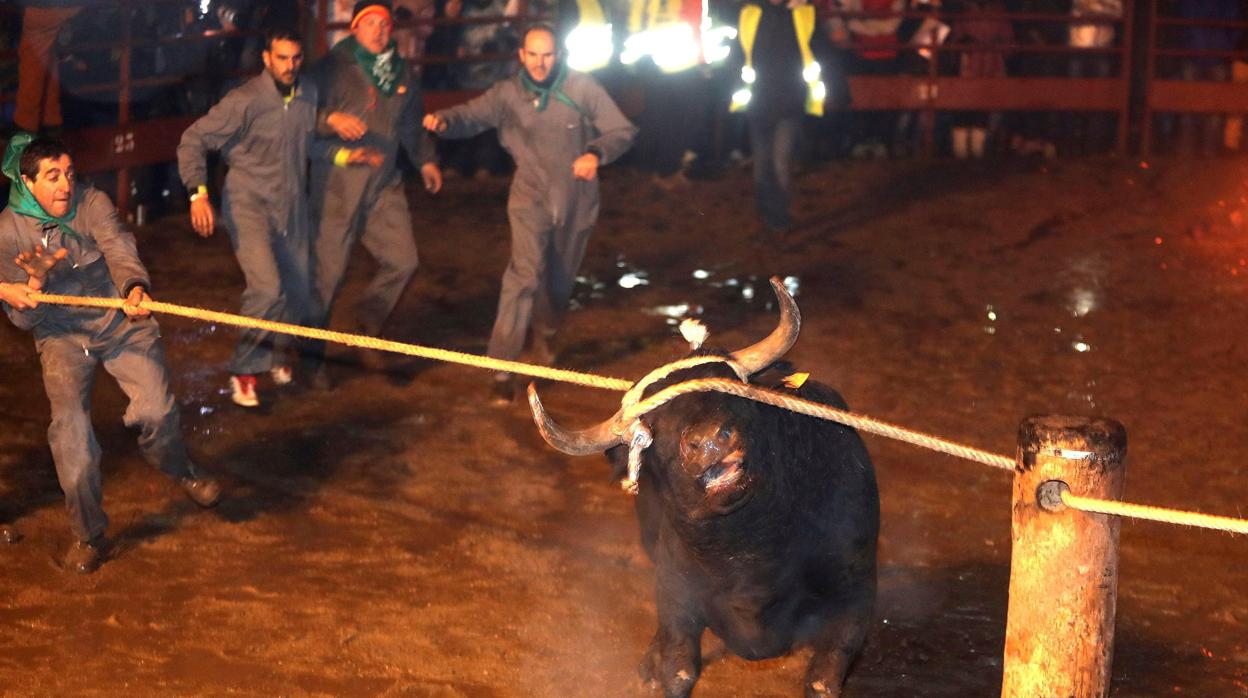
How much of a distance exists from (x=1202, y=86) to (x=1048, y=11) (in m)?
1.60

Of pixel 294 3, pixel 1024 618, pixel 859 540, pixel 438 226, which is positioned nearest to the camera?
pixel 1024 618

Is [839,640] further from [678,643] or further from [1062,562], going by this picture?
[1062,562]

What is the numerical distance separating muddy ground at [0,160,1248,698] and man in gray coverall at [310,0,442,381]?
581 millimetres

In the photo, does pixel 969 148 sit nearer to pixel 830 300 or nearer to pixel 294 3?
pixel 830 300

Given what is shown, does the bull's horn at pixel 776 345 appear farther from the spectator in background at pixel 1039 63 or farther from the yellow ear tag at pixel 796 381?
the spectator in background at pixel 1039 63

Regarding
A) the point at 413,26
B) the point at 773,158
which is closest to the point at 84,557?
the point at 773,158

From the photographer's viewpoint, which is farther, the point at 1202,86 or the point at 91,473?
the point at 1202,86

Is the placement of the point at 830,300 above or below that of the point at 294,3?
below

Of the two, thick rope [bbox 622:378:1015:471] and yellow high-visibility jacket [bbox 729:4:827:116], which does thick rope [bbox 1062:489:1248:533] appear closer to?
thick rope [bbox 622:378:1015:471]

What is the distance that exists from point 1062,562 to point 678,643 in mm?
1558

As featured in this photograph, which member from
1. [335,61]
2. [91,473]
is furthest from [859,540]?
[335,61]

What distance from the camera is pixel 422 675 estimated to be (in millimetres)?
5027

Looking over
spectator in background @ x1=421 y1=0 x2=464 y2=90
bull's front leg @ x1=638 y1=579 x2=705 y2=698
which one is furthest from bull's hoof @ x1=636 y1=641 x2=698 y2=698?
spectator in background @ x1=421 y1=0 x2=464 y2=90

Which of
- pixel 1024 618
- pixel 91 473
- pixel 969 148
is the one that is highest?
pixel 1024 618
